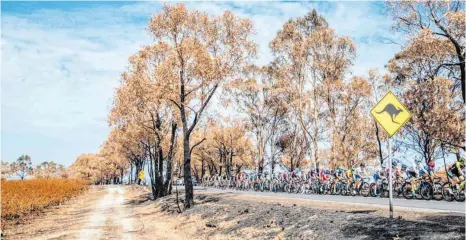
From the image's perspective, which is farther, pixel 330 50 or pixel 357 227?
pixel 330 50

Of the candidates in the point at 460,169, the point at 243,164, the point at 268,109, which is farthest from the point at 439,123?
the point at 243,164

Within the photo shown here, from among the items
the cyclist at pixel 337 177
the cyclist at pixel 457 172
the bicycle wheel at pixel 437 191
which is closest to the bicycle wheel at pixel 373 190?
the cyclist at pixel 337 177

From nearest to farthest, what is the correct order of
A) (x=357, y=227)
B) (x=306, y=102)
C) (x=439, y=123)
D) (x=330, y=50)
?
(x=357, y=227)
(x=439, y=123)
(x=330, y=50)
(x=306, y=102)

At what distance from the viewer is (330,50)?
123 ft

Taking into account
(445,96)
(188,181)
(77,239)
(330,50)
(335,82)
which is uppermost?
(330,50)

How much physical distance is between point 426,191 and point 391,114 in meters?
10.2

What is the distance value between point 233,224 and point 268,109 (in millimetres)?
32714

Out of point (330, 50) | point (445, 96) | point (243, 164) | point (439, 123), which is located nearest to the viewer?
point (439, 123)

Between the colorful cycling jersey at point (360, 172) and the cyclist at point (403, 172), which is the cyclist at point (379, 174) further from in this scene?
the colorful cycling jersey at point (360, 172)

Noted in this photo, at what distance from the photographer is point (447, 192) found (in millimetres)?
18484

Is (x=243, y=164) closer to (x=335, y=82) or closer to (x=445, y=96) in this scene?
(x=335, y=82)

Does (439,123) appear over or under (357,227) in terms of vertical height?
over

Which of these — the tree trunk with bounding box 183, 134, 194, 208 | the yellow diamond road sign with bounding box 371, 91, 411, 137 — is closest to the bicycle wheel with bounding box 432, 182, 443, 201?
the yellow diamond road sign with bounding box 371, 91, 411, 137

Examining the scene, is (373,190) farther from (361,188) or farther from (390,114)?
(390,114)
